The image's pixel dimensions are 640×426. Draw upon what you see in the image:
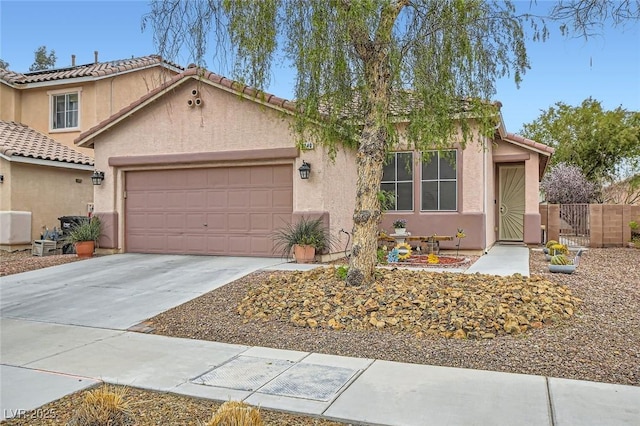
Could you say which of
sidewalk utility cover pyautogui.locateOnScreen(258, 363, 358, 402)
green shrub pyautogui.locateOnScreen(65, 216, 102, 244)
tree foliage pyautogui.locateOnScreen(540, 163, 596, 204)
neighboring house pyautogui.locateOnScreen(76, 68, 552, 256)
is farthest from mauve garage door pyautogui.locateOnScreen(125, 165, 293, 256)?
tree foliage pyautogui.locateOnScreen(540, 163, 596, 204)

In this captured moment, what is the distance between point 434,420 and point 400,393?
576mm

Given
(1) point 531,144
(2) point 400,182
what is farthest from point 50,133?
(1) point 531,144

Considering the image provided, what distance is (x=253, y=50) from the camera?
7.34 m

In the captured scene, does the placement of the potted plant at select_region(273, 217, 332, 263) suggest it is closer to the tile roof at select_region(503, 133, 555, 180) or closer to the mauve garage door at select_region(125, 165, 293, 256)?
the mauve garage door at select_region(125, 165, 293, 256)

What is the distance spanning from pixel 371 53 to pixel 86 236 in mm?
9755

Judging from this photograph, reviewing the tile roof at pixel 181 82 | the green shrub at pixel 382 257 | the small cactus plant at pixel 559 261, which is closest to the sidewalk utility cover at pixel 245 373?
the green shrub at pixel 382 257

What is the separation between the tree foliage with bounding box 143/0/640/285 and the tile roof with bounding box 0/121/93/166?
36.3ft

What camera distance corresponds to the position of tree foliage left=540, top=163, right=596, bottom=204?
27609mm

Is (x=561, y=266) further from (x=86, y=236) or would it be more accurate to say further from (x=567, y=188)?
(x=567, y=188)

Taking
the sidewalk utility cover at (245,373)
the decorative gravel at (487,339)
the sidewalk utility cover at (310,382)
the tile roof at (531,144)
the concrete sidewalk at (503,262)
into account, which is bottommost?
the sidewalk utility cover at (245,373)

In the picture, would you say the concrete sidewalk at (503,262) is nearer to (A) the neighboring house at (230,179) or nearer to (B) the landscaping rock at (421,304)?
(A) the neighboring house at (230,179)

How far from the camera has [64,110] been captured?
20062 mm

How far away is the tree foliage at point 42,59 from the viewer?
43.8 metres

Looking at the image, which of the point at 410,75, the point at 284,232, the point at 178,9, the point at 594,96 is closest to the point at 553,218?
the point at 284,232
